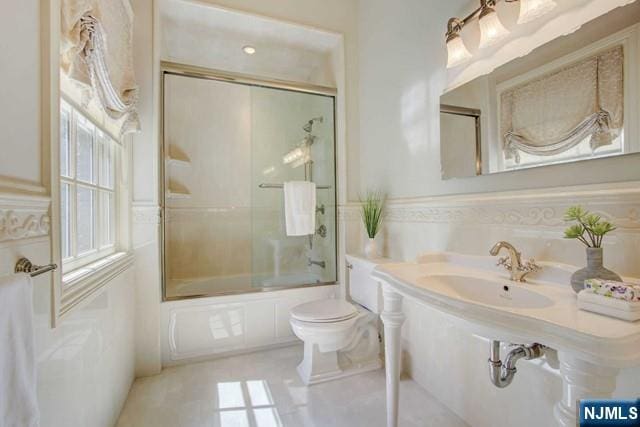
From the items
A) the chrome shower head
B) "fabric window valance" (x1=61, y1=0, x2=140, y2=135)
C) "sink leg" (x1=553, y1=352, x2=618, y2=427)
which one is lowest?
"sink leg" (x1=553, y1=352, x2=618, y2=427)

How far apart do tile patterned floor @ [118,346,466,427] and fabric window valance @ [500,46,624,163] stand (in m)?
1.35

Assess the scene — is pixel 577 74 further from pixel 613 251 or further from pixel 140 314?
pixel 140 314

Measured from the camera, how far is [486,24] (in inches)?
48.1

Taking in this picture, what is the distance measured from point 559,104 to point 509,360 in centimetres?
89

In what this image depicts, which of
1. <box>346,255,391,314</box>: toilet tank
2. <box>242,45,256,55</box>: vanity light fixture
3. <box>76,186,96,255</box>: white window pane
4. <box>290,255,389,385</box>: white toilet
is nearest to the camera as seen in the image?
<box>76,186,96,255</box>: white window pane

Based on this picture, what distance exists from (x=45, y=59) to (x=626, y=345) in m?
1.56

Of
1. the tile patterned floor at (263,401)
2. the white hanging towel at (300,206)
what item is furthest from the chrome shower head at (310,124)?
the tile patterned floor at (263,401)

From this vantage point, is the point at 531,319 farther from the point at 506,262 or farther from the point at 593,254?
the point at 506,262

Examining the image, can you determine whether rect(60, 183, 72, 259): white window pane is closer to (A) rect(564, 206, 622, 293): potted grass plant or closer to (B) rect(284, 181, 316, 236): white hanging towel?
(B) rect(284, 181, 316, 236): white hanging towel

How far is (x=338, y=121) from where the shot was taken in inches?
94.9

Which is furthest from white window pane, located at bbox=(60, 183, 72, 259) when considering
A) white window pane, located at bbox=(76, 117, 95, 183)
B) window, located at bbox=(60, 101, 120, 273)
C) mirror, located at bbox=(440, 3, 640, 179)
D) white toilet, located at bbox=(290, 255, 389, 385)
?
mirror, located at bbox=(440, 3, 640, 179)

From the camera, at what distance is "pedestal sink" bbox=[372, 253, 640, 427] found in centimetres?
54

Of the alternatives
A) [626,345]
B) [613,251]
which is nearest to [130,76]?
[626,345]

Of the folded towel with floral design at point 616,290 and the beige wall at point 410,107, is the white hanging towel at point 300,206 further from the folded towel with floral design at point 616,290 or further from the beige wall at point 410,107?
the folded towel with floral design at point 616,290
